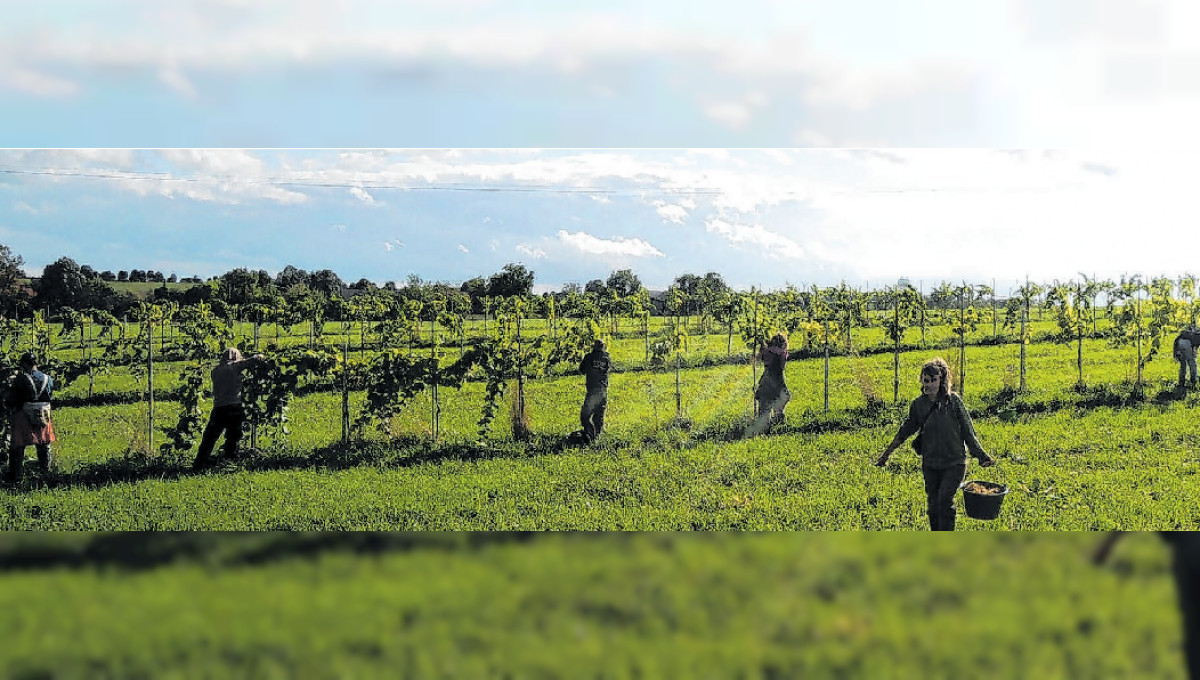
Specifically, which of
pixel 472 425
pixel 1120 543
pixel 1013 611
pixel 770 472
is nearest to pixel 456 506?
pixel 472 425

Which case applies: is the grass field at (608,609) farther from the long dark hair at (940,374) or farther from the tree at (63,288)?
the tree at (63,288)

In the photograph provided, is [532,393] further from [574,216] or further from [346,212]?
[346,212]

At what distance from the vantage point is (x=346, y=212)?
8.06m

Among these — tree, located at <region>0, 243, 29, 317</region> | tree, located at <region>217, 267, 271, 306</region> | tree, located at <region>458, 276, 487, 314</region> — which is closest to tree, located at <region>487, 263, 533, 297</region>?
tree, located at <region>458, 276, 487, 314</region>

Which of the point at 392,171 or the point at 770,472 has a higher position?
the point at 392,171

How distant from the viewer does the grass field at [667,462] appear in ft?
23.3

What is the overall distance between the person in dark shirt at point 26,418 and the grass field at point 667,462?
0.15 meters

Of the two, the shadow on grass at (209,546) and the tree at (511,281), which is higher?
the tree at (511,281)

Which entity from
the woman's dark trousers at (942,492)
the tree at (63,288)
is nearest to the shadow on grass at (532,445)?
the woman's dark trousers at (942,492)

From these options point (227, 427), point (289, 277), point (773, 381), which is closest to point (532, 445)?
point (773, 381)

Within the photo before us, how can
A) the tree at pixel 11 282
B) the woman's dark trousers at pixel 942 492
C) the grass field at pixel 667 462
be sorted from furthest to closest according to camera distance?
the tree at pixel 11 282
the grass field at pixel 667 462
the woman's dark trousers at pixel 942 492

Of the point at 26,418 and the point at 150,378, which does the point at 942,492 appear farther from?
the point at 26,418

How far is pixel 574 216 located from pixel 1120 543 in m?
4.88

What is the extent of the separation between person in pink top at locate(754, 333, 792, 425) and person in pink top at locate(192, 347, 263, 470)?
4260 mm
